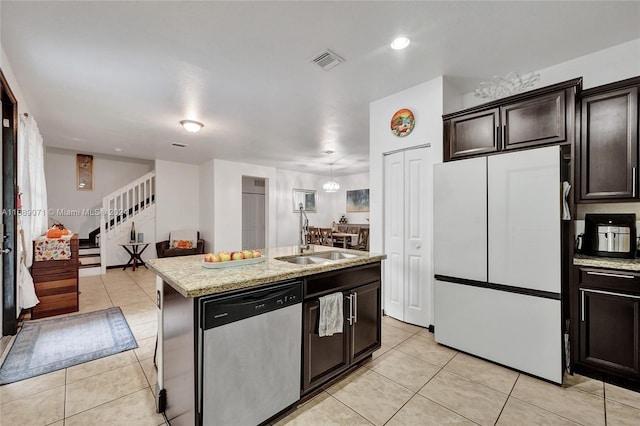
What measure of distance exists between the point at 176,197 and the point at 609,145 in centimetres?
811

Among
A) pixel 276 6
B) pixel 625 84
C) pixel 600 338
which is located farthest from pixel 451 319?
pixel 276 6

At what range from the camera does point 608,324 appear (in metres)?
2.06

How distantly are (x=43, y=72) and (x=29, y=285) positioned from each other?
2.37 m

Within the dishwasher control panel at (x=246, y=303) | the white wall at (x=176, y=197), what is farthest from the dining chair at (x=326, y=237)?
the dishwasher control panel at (x=246, y=303)

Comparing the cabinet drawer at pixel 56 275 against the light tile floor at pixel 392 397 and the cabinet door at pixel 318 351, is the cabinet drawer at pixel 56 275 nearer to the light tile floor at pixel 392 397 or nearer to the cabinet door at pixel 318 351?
the light tile floor at pixel 392 397

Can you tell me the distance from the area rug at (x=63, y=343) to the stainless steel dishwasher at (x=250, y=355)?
6.22ft

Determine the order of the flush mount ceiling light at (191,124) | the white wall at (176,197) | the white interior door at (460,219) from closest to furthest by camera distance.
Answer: the white interior door at (460,219) → the flush mount ceiling light at (191,124) → the white wall at (176,197)

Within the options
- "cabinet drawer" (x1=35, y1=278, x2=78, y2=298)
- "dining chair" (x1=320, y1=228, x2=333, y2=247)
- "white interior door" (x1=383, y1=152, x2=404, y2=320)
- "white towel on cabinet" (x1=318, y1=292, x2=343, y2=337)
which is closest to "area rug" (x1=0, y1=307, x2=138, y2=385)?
"cabinet drawer" (x1=35, y1=278, x2=78, y2=298)

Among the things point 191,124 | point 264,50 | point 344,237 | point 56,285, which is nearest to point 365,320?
point 264,50

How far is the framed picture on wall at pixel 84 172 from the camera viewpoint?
695 centimetres

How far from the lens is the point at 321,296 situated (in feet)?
6.44

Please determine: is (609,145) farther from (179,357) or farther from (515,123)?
(179,357)

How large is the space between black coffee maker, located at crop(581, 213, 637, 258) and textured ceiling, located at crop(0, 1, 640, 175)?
151 cm

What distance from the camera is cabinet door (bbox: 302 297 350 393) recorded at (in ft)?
6.07
